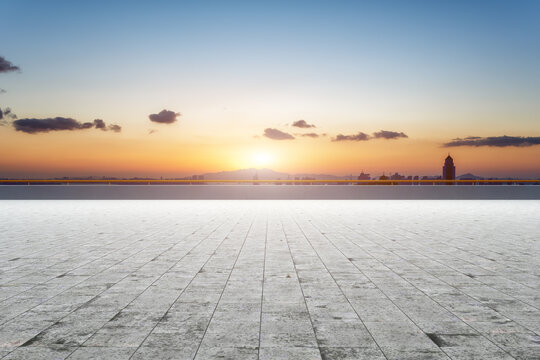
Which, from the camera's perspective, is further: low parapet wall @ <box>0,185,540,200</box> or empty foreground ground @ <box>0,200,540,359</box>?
low parapet wall @ <box>0,185,540,200</box>

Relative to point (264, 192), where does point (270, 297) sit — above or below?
below

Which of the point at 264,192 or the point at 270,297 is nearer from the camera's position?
the point at 270,297

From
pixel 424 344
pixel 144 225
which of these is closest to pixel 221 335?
pixel 424 344

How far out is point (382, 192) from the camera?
28.5 metres

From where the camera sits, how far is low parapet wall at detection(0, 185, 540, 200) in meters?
Answer: 28.6

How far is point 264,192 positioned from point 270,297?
23507 millimetres

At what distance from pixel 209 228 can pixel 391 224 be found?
5.60 meters

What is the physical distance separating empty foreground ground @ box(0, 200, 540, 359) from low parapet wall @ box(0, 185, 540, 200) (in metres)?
17.7

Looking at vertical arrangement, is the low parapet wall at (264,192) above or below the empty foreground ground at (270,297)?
above

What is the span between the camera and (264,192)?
1139 inches

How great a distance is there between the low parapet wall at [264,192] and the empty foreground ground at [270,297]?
17679 mm

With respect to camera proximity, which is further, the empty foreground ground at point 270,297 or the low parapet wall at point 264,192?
the low parapet wall at point 264,192

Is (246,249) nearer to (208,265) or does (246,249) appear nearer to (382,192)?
(208,265)

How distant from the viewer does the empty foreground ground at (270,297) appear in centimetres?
389
